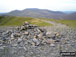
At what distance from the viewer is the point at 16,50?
19.3 m

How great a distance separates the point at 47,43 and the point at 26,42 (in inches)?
143

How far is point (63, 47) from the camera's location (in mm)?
20516

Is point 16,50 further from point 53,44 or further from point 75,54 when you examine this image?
point 75,54

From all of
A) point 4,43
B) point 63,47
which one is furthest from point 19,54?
point 63,47

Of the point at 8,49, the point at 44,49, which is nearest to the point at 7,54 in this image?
the point at 8,49

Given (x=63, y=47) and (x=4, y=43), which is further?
(x=4, y=43)

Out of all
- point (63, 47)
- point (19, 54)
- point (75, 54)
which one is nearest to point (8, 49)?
point (19, 54)

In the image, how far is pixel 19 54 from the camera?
1795cm

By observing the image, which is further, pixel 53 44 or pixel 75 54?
pixel 53 44

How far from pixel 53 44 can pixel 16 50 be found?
622 cm

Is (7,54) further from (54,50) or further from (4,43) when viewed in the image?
(54,50)

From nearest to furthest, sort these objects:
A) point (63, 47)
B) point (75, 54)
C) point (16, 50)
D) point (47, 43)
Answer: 1. point (75, 54)
2. point (16, 50)
3. point (63, 47)
4. point (47, 43)

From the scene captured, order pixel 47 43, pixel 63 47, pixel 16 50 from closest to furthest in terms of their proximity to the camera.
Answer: pixel 16 50
pixel 63 47
pixel 47 43

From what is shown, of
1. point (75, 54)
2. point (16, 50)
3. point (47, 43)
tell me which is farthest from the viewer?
point (47, 43)
